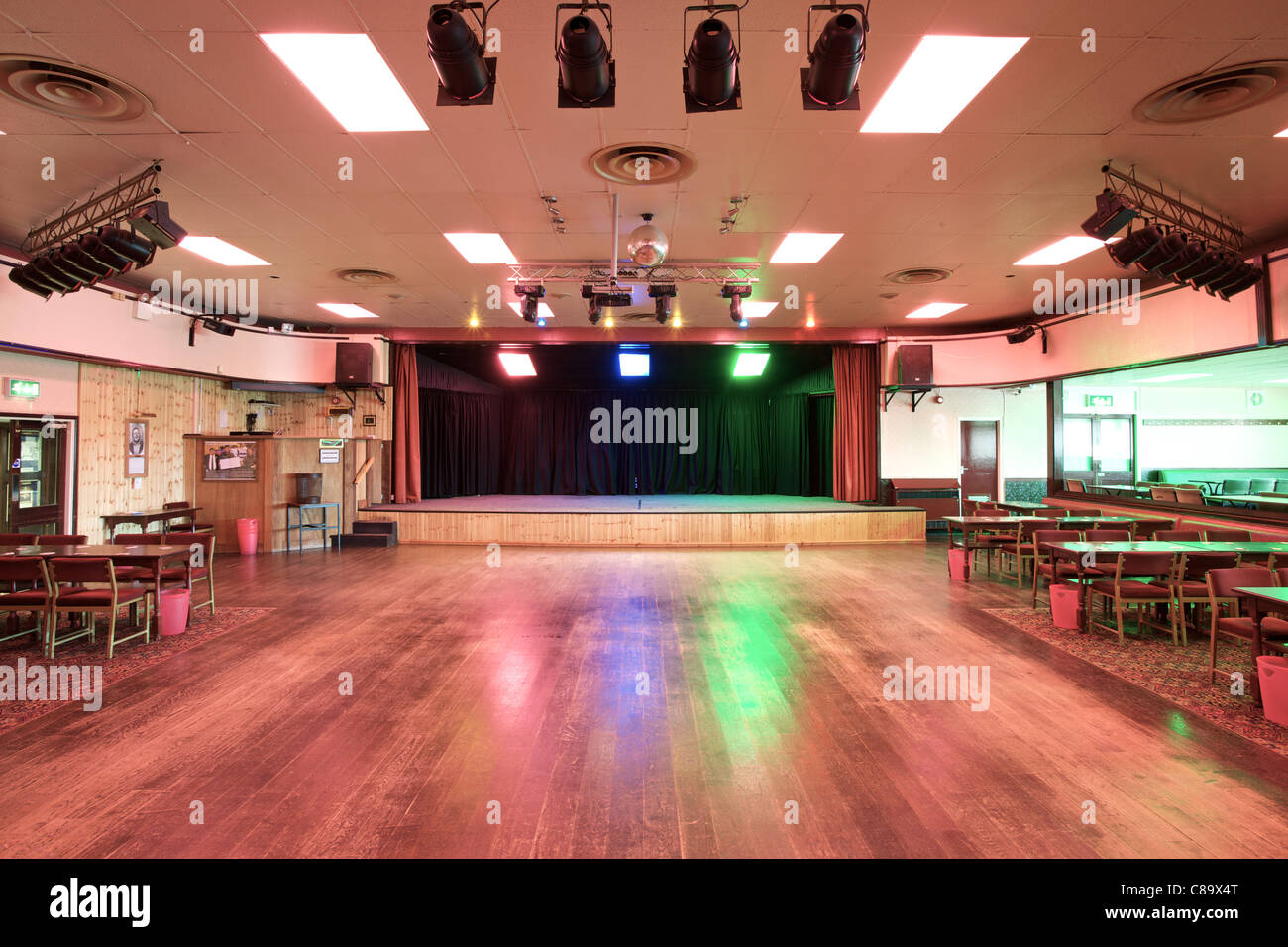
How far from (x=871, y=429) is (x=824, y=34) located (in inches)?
376

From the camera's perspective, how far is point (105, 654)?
4.73 meters

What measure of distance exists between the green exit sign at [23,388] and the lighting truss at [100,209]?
1.47 meters

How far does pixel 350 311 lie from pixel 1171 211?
10.5 m

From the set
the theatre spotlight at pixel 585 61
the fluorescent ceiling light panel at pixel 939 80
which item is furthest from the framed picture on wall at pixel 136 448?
the fluorescent ceiling light panel at pixel 939 80

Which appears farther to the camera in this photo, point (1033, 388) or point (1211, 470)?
point (1211, 470)

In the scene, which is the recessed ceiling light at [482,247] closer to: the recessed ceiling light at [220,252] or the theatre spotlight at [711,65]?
the recessed ceiling light at [220,252]

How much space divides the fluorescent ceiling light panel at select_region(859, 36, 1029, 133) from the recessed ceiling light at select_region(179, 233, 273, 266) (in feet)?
21.8

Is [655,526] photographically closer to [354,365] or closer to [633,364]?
[633,364]

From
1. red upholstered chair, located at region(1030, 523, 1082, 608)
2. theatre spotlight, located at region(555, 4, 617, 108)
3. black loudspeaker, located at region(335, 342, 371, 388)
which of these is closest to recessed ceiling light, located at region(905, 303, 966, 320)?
red upholstered chair, located at region(1030, 523, 1082, 608)

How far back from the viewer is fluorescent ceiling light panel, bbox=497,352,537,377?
42.7ft

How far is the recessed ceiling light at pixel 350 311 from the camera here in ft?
31.0
